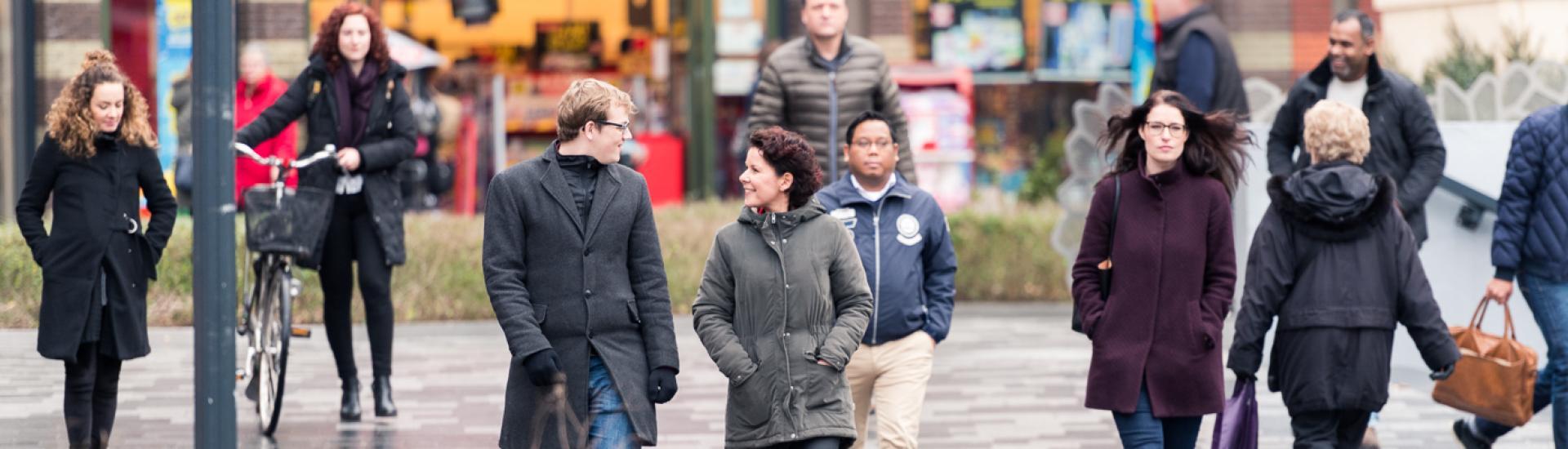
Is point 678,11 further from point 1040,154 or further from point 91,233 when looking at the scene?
point 91,233

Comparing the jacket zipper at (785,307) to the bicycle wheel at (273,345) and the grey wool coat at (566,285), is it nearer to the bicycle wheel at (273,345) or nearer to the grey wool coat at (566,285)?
the grey wool coat at (566,285)

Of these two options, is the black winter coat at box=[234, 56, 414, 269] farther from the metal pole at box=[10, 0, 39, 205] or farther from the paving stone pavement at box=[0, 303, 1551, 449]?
the metal pole at box=[10, 0, 39, 205]

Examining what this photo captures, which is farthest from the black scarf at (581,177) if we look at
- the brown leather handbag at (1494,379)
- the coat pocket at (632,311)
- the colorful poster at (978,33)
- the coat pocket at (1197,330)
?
the colorful poster at (978,33)

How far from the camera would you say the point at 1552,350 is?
7844 mm

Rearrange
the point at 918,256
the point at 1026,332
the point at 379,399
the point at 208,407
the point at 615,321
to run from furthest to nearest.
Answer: the point at 1026,332
the point at 379,399
the point at 918,256
the point at 615,321
the point at 208,407

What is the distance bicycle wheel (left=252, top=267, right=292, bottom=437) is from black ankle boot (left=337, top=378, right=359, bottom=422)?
11.9 inches

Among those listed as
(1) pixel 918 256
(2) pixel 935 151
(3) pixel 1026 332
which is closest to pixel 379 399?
(1) pixel 918 256

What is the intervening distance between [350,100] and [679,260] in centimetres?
479

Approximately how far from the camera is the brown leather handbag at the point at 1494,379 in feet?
25.3

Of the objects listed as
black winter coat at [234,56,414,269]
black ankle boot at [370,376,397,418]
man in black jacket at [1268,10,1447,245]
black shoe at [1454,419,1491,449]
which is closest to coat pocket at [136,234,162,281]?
black winter coat at [234,56,414,269]

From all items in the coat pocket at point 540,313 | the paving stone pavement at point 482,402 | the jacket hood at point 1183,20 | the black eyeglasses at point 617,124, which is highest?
the jacket hood at point 1183,20

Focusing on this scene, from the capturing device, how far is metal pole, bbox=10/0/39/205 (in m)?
16.7

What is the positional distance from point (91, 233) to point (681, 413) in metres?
2.97

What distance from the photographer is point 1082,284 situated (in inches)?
270
